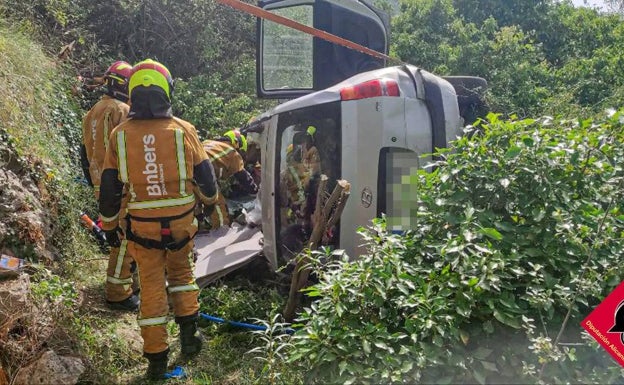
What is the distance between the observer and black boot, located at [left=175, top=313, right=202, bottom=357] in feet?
11.7

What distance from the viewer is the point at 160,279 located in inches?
138

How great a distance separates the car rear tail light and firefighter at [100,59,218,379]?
1078 mm

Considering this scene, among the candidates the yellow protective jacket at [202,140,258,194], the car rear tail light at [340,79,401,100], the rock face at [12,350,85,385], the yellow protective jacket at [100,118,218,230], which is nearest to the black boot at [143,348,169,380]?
the rock face at [12,350,85,385]

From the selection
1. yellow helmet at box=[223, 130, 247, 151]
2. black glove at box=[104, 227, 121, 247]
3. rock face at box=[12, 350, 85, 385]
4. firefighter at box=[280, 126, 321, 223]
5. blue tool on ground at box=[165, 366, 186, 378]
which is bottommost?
blue tool on ground at box=[165, 366, 186, 378]

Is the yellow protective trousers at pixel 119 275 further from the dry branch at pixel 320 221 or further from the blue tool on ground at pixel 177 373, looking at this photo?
the dry branch at pixel 320 221

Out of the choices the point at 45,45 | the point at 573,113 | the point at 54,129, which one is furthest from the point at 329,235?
the point at 45,45

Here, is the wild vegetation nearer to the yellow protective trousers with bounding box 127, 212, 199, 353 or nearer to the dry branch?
the dry branch

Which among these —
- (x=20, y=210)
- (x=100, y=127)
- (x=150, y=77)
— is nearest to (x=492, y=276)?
(x=150, y=77)

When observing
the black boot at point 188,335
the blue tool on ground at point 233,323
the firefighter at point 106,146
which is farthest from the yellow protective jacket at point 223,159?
the black boot at point 188,335

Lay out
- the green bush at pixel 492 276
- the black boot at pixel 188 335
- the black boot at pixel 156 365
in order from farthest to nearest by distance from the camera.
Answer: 1. the black boot at pixel 188 335
2. the black boot at pixel 156 365
3. the green bush at pixel 492 276

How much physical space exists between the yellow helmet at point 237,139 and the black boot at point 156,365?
296 cm

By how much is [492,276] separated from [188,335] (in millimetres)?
2081

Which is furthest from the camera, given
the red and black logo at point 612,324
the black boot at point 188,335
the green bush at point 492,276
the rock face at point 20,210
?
the rock face at point 20,210

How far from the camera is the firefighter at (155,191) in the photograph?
3.38m
